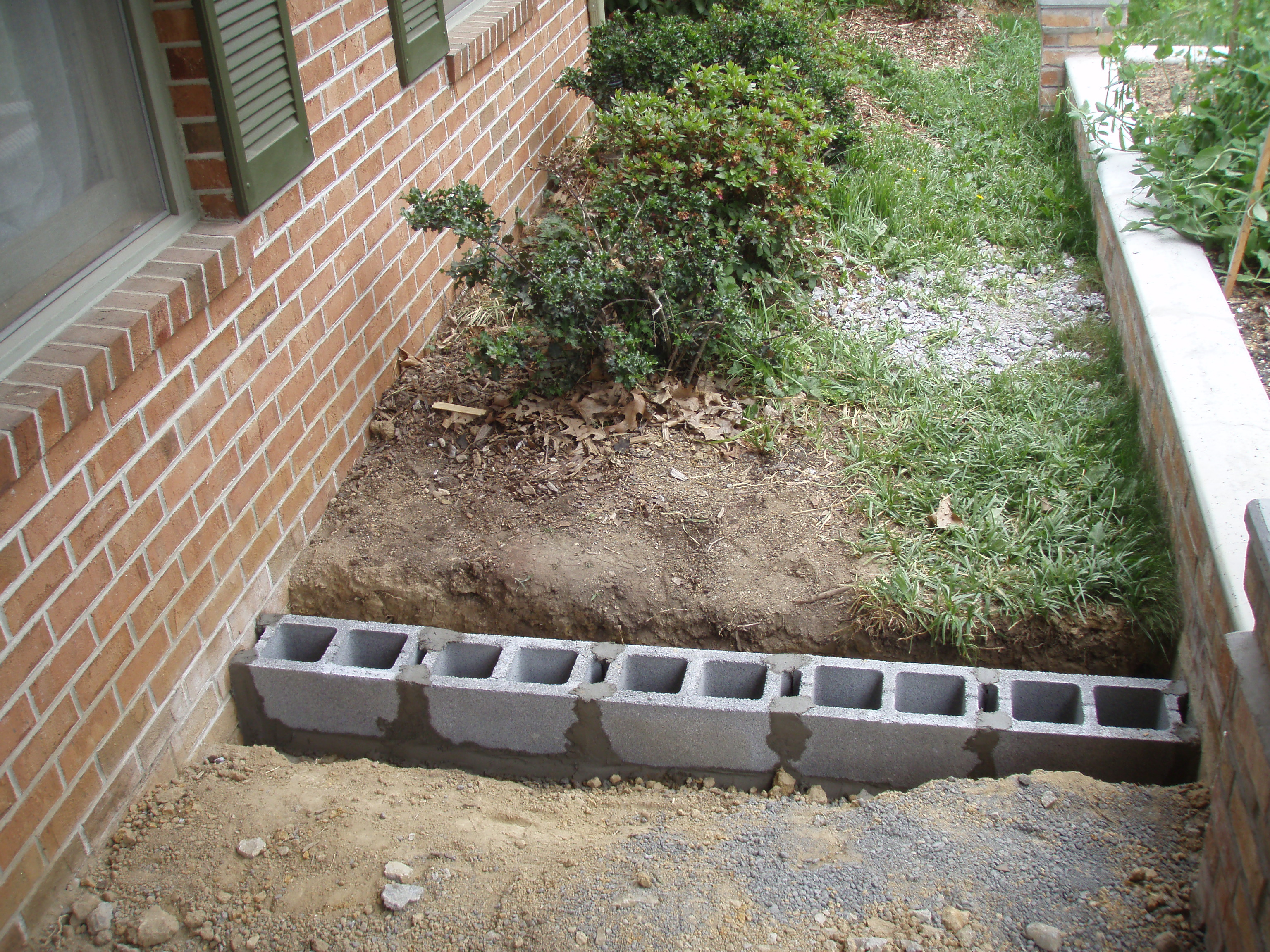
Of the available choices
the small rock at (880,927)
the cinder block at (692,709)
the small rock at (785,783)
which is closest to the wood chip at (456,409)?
the cinder block at (692,709)

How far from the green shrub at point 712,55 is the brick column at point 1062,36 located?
4.62 ft

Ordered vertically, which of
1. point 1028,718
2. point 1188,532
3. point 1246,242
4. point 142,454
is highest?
point 142,454

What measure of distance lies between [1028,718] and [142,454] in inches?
97.7

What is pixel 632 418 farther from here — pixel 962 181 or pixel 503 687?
pixel 962 181

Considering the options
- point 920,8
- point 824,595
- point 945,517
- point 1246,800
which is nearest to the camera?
point 1246,800

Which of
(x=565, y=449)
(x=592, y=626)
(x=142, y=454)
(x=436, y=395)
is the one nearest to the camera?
(x=142, y=454)

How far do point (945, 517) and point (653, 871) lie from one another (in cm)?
161

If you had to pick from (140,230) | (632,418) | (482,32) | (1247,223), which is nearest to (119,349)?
(140,230)

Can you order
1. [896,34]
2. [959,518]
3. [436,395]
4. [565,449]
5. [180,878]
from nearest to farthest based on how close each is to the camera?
[180,878] < [959,518] < [565,449] < [436,395] < [896,34]

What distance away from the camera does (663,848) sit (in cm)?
238

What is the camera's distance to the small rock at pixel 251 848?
7.95ft

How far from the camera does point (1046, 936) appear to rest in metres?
2.01

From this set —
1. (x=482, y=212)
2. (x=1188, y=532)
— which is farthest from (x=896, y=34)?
(x=1188, y=532)

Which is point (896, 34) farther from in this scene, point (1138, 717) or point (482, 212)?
point (1138, 717)
